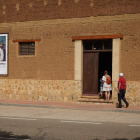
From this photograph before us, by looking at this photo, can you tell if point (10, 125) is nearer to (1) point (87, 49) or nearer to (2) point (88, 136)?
(2) point (88, 136)

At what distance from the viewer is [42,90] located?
19391 mm

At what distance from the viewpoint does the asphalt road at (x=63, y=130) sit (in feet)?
28.1

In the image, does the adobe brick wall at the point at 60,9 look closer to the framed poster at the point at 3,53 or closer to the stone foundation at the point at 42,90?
the framed poster at the point at 3,53

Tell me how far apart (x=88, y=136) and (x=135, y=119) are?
4024 mm

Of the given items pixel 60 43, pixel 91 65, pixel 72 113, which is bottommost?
pixel 72 113

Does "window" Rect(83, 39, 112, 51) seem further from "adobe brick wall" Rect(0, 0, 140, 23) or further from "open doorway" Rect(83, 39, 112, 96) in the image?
"adobe brick wall" Rect(0, 0, 140, 23)

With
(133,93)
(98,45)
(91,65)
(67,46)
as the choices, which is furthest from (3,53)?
(133,93)

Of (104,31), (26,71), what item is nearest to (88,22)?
(104,31)

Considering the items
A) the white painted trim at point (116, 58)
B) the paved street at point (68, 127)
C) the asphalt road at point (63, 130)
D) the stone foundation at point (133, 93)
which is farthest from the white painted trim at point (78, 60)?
the asphalt road at point (63, 130)

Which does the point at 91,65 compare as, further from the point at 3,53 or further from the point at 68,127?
the point at 68,127

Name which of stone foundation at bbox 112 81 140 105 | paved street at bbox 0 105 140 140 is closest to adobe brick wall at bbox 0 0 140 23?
stone foundation at bbox 112 81 140 105

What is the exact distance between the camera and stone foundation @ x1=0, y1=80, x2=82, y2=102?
734 inches

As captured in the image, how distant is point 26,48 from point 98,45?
472 cm

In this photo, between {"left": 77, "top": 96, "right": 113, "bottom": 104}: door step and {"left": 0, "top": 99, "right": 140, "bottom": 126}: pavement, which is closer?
{"left": 0, "top": 99, "right": 140, "bottom": 126}: pavement
